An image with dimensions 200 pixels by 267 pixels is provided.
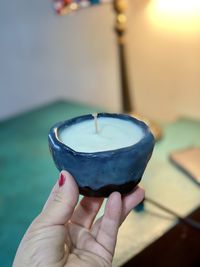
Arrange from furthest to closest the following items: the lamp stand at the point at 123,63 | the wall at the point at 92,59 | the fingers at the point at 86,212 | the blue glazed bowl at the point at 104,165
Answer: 1. the wall at the point at 92,59
2. the lamp stand at the point at 123,63
3. the fingers at the point at 86,212
4. the blue glazed bowl at the point at 104,165

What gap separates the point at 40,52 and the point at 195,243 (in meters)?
0.73

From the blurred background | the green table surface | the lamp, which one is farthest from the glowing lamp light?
the green table surface

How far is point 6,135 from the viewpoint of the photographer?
3.37 feet

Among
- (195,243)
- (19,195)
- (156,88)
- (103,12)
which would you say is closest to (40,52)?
(103,12)

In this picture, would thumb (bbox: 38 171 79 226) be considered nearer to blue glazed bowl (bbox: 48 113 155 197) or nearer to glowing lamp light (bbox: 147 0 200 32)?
blue glazed bowl (bbox: 48 113 155 197)

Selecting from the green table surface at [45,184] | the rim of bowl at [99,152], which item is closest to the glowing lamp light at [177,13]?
the green table surface at [45,184]

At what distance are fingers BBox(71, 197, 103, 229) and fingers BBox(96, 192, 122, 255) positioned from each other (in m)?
0.04

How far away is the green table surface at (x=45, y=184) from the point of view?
2.06 feet

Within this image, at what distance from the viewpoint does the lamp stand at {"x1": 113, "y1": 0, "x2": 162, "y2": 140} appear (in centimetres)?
92

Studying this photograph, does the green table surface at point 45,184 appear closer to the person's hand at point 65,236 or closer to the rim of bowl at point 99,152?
the person's hand at point 65,236

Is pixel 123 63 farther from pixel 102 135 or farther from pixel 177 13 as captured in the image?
pixel 102 135

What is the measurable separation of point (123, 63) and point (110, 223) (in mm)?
571

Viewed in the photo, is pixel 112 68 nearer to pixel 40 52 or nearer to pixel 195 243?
pixel 40 52

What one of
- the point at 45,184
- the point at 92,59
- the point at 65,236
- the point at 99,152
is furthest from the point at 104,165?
the point at 92,59
